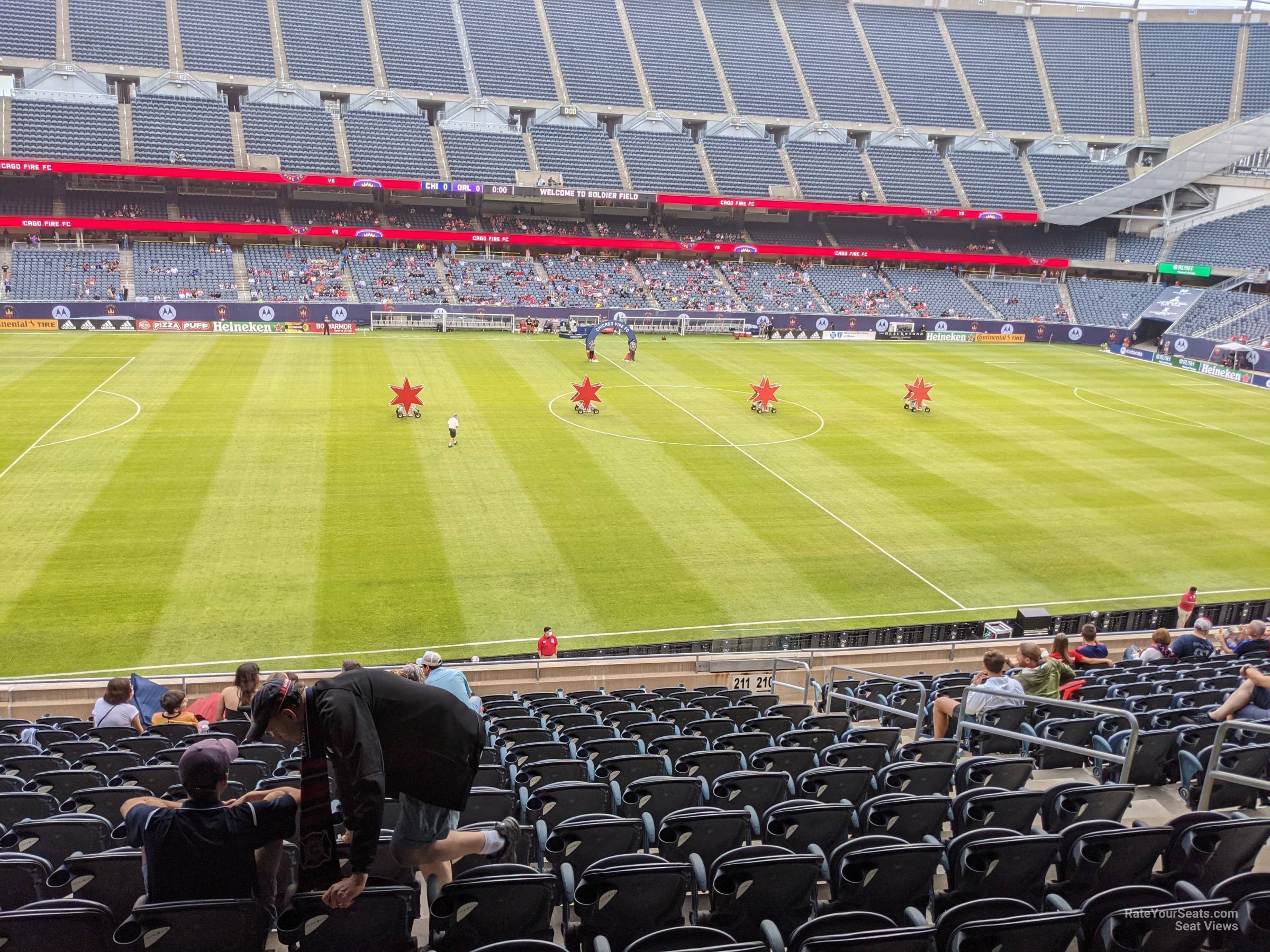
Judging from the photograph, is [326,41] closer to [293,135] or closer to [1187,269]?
[293,135]

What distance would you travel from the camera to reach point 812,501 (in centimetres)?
3319

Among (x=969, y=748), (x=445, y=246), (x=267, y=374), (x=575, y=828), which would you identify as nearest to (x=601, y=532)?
(x=969, y=748)

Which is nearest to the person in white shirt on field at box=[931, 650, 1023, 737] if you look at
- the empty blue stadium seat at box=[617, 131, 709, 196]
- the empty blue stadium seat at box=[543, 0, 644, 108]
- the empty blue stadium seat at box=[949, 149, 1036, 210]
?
the empty blue stadium seat at box=[617, 131, 709, 196]

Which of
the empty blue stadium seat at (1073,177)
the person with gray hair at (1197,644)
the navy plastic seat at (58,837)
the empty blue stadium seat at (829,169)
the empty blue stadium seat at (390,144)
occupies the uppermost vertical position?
the empty blue stadium seat at (390,144)

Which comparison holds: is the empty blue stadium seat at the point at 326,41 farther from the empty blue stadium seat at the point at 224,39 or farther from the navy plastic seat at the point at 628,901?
the navy plastic seat at the point at 628,901

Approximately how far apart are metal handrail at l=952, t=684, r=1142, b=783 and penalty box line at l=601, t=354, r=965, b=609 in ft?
46.5

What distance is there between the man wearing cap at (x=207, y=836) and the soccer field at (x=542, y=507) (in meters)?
16.0

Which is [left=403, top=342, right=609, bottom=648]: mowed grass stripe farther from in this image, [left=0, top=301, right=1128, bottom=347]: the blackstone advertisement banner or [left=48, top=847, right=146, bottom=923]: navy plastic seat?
[left=0, top=301, right=1128, bottom=347]: the blackstone advertisement banner

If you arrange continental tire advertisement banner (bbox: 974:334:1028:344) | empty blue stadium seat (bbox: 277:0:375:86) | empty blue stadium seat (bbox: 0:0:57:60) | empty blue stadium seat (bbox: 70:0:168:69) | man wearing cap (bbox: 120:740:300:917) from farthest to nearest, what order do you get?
empty blue stadium seat (bbox: 277:0:375:86)
continental tire advertisement banner (bbox: 974:334:1028:344)
empty blue stadium seat (bbox: 70:0:168:69)
empty blue stadium seat (bbox: 0:0:57:60)
man wearing cap (bbox: 120:740:300:917)


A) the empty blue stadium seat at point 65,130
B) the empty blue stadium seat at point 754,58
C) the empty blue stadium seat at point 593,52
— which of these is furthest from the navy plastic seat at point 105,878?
the empty blue stadium seat at point 754,58

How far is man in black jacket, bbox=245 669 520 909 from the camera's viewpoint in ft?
18.1

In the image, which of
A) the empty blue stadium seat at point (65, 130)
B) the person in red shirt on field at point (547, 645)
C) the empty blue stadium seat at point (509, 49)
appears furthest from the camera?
the empty blue stadium seat at point (509, 49)

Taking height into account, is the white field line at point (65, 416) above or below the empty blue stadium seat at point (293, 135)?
below

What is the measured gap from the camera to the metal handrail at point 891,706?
12.4 meters
